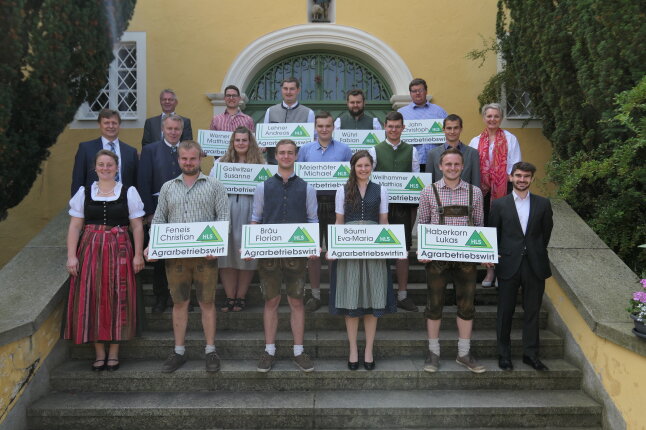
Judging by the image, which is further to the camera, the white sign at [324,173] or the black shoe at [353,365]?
the white sign at [324,173]

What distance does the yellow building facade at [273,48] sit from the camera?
8.27 meters

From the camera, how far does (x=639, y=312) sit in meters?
3.63

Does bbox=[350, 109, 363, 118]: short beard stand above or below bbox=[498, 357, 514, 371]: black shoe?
above

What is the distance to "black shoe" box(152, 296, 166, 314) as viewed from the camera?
483cm

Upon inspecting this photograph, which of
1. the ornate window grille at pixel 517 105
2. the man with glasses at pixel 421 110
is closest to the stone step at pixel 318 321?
the man with glasses at pixel 421 110

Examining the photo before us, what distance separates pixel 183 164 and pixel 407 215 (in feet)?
7.51

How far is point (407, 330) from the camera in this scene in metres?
4.87

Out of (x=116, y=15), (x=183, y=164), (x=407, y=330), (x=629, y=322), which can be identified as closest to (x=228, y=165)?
(x=183, y=164)

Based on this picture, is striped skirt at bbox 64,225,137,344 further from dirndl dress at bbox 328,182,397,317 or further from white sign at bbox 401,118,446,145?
white sign at bbox 401,118,446,145

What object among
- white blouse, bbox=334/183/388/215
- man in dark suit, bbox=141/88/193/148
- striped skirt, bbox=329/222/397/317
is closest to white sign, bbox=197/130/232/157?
man in dark suit, bbox=141/88/193/148

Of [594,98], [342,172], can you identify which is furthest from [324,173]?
[594,98]

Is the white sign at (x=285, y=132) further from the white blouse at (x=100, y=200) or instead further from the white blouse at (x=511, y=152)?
the white blouse at (x=511, y=152)

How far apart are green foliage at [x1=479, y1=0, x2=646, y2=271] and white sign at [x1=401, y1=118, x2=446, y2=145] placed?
1.44 metres

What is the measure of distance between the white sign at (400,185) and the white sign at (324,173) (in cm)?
35
